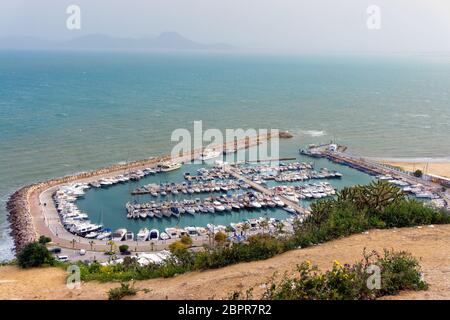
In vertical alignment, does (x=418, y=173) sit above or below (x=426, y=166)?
above

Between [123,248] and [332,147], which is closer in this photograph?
[123,248]

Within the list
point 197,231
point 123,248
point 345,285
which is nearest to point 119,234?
point 123,248

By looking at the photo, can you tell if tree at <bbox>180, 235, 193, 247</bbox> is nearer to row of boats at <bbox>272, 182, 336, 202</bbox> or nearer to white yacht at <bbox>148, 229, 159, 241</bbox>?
white yacht at <bbox>148, 229, 159, 241</bbox>

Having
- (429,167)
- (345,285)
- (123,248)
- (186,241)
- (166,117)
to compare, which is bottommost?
(123,248)

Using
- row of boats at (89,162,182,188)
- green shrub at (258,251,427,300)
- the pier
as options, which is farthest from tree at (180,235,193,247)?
the pier

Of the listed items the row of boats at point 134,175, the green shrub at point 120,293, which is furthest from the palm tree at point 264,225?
the green shrub at point 120,293

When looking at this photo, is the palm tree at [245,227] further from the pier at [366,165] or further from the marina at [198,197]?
the pier at [366,165]

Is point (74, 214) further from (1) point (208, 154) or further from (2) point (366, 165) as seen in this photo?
(2) point (366, 165)

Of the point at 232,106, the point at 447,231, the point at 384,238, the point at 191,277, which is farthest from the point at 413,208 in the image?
the point at 232,106
